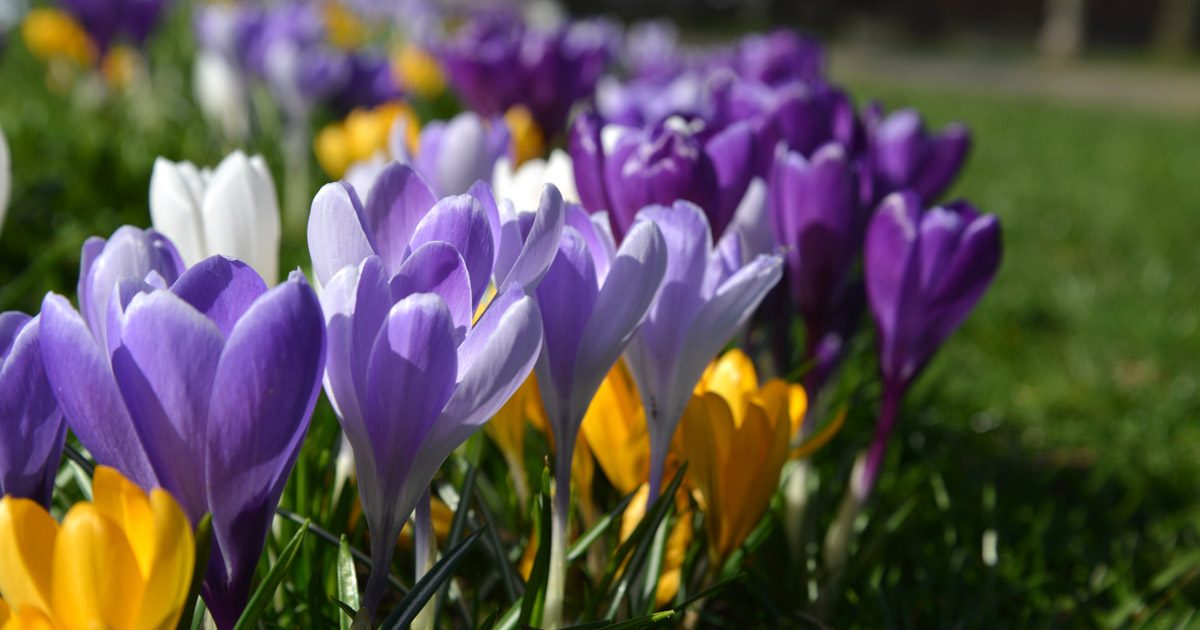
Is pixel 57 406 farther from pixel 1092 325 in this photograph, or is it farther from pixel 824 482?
pixel 1092 325

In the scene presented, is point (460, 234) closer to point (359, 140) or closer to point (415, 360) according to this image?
point (415, 360)

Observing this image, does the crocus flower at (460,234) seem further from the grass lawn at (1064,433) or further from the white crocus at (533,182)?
the grass lawn at (1064,433)

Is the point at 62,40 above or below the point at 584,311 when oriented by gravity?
below

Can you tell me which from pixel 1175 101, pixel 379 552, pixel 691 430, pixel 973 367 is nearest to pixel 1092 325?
pixel 973 367

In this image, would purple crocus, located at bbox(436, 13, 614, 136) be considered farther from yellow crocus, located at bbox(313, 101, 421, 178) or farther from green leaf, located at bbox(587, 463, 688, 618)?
green leaf, located at bbox(587, 463, 688, 618)

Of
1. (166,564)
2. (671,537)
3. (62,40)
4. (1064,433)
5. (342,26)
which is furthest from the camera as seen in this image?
(342,26)

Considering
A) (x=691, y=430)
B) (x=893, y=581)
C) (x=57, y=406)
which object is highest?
(x=57, y=406)

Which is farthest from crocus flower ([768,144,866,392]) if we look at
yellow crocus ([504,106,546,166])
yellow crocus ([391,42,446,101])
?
yellow crocus ([391,42,446,101])

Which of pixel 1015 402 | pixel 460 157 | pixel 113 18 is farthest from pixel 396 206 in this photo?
pixel 113 18
